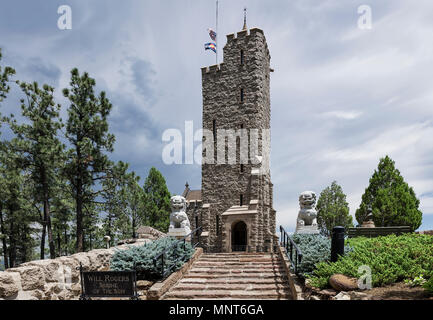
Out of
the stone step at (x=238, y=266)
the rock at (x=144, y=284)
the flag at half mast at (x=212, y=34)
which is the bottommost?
the stone step at (x=238, y=266)

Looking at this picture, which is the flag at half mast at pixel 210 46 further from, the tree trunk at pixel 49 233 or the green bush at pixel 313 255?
the green bush at pixel 313 255

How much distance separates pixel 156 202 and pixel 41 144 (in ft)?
60.8

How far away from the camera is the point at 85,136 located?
17359mm

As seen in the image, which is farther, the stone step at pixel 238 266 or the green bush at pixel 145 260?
the stone step at pixel 238 266

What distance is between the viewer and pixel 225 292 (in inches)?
318

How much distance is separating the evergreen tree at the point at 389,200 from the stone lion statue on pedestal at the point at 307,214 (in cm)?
1605

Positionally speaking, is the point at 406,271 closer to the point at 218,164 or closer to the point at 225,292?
the point at 225,292

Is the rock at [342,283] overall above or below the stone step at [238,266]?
above

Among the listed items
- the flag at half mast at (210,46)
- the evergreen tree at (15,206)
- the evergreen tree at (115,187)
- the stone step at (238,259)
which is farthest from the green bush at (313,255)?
the evergreen tree at (15,206)

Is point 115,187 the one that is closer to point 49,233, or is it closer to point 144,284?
point 49,233

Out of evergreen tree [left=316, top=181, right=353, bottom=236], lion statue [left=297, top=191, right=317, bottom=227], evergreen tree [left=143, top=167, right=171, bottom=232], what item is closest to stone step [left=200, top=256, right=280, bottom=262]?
lion statue [left=297, top=191, right=317, bottom=227]

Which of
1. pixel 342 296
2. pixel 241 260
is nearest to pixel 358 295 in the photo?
pixel 342 296

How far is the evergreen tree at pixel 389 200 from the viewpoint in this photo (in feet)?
78.6

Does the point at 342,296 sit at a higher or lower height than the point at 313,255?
lower
